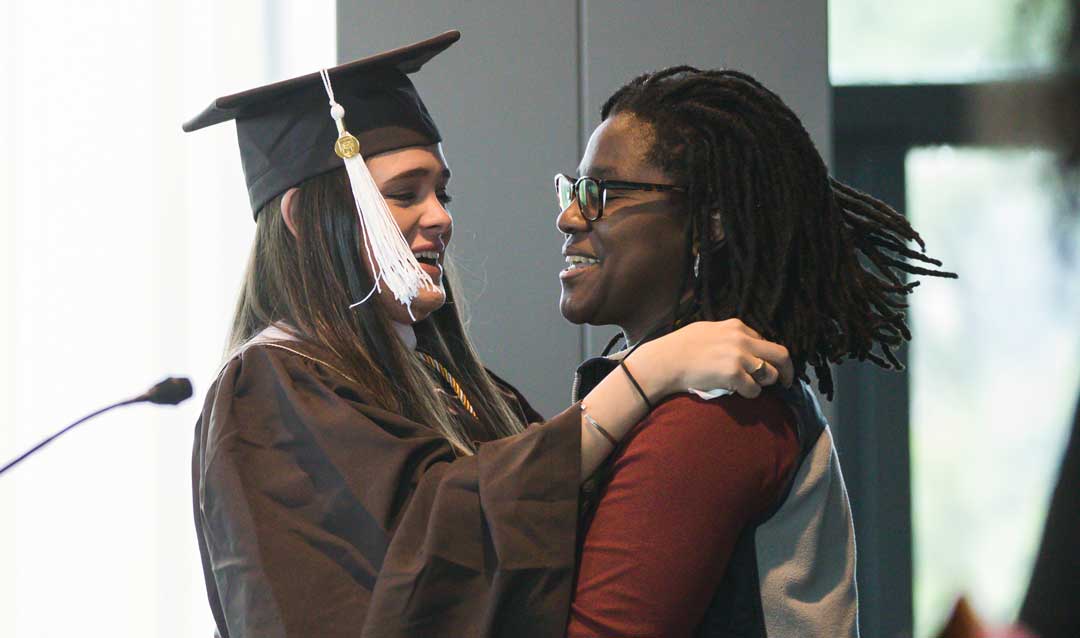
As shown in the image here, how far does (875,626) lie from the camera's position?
2750 millimetres

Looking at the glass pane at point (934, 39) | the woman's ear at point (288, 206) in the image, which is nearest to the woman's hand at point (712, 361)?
the woman's ear at point (288, 206)

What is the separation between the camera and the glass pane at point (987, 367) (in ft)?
9.21

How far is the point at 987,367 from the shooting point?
9.34ft

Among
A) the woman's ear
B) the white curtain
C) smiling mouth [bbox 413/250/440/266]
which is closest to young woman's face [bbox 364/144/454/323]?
smiling mouth [bbox 413/250/440/266]

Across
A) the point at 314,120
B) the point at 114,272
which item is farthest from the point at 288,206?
the point at 114,272

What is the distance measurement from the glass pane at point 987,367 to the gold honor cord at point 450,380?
1.23m

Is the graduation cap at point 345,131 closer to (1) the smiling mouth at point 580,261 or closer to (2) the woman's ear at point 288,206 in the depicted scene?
(2) the woman's ear at point 288,206

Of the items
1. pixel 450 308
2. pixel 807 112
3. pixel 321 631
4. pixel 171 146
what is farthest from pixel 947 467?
pixel 171 146

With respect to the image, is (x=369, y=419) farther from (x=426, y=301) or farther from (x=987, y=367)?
(x=987, y=367)

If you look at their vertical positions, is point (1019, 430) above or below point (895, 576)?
above

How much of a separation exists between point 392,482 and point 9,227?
1.53m

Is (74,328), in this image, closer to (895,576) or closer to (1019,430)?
(895,576)

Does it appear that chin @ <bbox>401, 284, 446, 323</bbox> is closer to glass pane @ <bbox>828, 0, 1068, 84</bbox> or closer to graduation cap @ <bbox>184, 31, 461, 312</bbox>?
graduation cap @ <bbox>184, 31, 461, 312</bbox>

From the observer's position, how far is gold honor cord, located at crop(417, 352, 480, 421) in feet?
6.63
